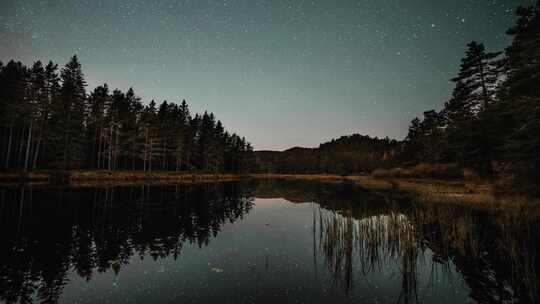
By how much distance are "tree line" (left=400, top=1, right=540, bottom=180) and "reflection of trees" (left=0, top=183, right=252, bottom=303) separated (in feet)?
65.1

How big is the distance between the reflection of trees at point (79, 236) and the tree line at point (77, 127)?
90.4ft

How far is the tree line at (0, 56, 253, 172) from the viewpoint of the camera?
35.0 meters

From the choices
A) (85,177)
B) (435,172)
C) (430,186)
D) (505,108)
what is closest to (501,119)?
(505,108)

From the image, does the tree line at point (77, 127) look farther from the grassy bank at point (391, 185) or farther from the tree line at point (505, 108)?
the tree line at point (505, 108)

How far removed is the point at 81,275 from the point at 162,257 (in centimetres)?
213

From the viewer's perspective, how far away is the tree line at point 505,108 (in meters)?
15.3

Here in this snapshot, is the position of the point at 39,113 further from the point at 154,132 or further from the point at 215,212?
the point at 215,212

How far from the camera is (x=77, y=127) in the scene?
40906mm

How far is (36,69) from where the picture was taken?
41.2 metres

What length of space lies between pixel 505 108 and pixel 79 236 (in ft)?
105

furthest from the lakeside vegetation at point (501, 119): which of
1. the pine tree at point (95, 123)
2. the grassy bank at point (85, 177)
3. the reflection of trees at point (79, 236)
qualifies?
the pine tree at point (95, 123)

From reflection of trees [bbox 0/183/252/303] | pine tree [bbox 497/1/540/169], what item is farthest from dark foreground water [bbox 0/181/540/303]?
pine tree [bbox 497/1/540/169]

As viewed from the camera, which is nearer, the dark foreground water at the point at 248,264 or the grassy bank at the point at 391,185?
the dark foreground water at the point at 248,264

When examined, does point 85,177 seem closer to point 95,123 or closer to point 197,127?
point 95,123
